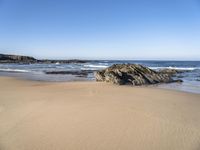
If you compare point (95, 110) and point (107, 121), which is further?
point (95, 110)

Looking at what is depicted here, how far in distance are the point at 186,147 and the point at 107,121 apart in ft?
5.79

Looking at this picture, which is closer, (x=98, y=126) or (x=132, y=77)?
(x=98, y=126)

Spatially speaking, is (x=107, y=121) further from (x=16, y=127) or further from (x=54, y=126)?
(x=16, y=127)

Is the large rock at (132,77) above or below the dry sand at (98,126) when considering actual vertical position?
above

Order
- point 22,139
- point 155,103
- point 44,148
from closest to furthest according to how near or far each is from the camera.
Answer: point 44,148 < point 22,139 < point 155,103

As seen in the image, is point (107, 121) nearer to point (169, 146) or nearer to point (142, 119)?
point (142, 119)

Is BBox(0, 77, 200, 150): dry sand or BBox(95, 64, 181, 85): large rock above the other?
BBox(95, 64, 181, 85): large rock

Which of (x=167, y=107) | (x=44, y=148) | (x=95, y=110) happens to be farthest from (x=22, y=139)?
(x=167, y=107)

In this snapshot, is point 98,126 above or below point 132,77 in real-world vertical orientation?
below

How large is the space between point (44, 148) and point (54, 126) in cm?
92

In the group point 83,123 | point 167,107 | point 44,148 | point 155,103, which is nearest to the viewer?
point 44,148

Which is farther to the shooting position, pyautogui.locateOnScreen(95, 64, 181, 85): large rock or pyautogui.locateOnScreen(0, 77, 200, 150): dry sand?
pyautogui.locateOnScreen(95, 64, 181, 85): large rock

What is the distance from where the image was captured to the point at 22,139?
3.85m

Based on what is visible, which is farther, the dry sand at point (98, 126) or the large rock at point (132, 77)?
the large rock at point (132, 77)
